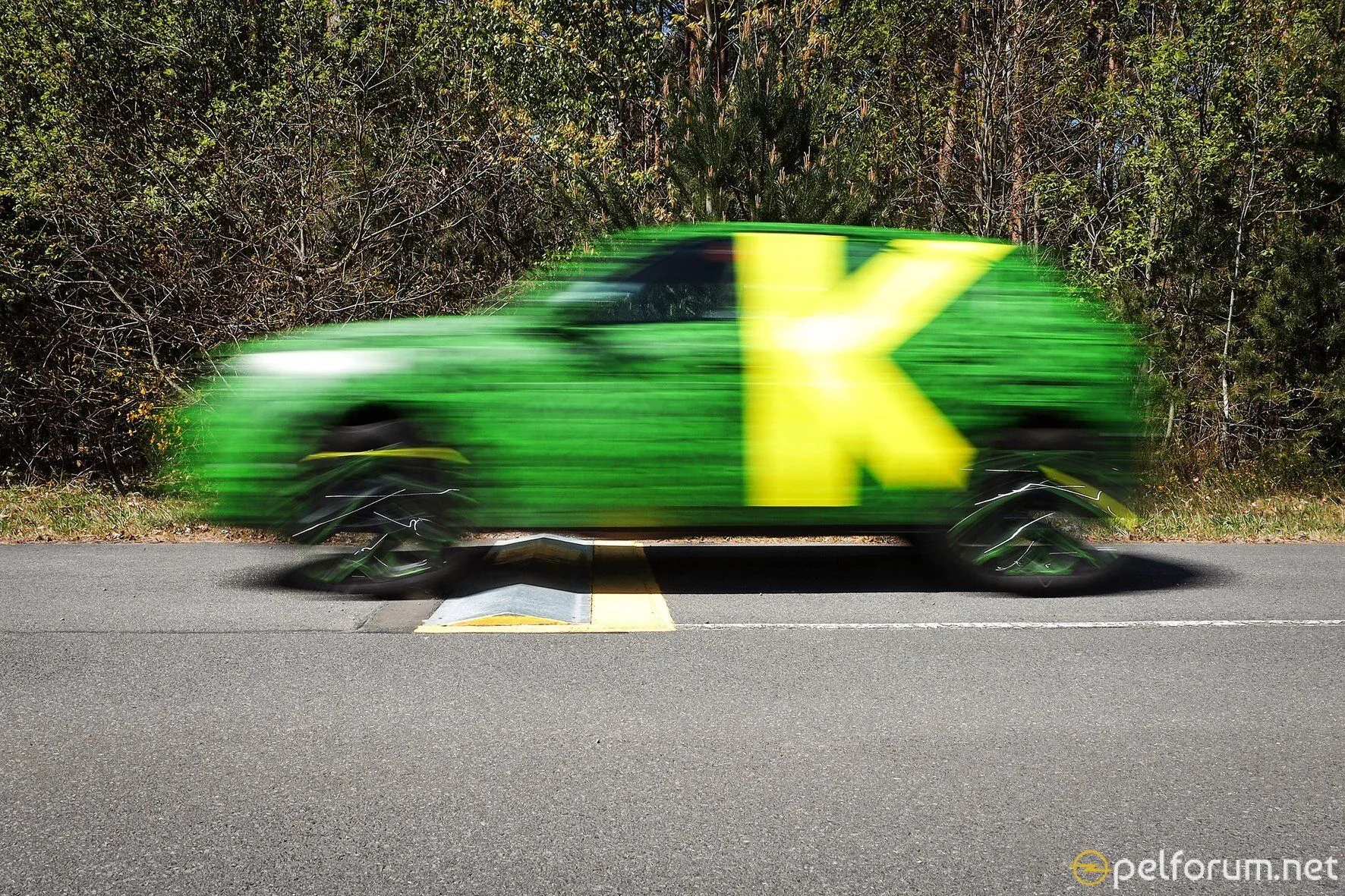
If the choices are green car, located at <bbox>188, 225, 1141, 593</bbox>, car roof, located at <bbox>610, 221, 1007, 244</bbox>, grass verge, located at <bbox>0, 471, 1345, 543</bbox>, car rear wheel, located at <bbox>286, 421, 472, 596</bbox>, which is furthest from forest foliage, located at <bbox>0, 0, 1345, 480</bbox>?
car rear wheel, located at <bbox>286, 421, 472, 596</bbox>

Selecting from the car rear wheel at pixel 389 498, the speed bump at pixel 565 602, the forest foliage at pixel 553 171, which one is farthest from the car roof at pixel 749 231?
the forest foliage at pixel 553 171

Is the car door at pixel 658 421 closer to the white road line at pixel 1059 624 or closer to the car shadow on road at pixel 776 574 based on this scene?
the white road line at pixel 1059 624

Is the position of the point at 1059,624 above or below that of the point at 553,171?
below

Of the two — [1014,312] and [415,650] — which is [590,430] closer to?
[415,650]

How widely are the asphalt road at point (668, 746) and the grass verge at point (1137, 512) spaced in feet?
4.97

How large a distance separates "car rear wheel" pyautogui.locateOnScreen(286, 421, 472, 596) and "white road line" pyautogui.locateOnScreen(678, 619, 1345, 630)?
1.38 meters

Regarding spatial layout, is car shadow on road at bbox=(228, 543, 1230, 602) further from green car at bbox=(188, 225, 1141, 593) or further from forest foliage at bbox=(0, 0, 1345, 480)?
forest foliage at bbox=(0, 0, 1345, 480)

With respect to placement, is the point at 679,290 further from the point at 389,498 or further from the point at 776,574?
the point at 776,574

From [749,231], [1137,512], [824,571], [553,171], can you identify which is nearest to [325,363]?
[749,231]

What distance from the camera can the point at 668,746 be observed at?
423cm

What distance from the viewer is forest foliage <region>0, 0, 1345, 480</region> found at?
37.1ft

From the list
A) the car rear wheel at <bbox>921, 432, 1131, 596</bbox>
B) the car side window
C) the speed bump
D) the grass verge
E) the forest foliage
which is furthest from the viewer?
the forest foliage

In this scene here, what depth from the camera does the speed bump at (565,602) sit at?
236 inches

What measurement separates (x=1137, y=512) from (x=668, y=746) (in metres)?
3.78
